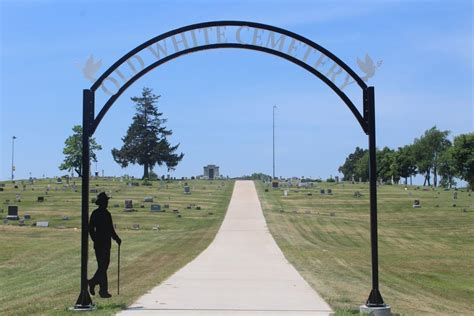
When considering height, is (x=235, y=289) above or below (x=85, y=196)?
below

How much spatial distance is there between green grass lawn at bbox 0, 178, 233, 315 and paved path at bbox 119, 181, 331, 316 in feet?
1.65

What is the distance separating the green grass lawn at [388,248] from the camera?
15.1 metres

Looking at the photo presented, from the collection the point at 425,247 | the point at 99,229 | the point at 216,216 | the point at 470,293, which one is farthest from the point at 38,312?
the point at 216,216

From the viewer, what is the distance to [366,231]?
127 ft

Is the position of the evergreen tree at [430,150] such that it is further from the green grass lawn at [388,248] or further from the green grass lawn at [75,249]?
the green grass lawn at [75,249]

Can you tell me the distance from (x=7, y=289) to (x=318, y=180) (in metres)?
93.5

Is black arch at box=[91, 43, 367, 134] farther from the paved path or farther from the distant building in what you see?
the distant building

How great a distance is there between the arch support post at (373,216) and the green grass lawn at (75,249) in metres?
4.18

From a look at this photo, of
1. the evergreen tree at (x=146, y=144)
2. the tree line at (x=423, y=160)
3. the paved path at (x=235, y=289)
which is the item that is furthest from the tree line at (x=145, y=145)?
the paved path at (x=235, y=289)

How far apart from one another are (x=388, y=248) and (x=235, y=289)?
62.0 feet

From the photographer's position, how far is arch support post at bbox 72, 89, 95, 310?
1074 cm

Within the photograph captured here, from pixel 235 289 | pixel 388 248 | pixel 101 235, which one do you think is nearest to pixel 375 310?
pixel 235 289

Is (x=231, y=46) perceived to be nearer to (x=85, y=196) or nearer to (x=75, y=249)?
(x=85, y=196)

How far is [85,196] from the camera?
37.1 feet
